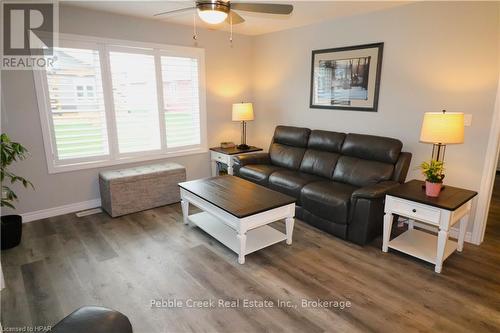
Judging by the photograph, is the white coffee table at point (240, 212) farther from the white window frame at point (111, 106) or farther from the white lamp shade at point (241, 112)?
the white lamp shade at point (241, 112)

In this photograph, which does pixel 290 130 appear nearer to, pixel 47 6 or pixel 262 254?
pixel 262 254

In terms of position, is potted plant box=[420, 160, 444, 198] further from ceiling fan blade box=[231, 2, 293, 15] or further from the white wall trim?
ceiling fan blade box=[231, 2, 293, 15]

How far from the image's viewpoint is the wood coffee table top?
2.70m

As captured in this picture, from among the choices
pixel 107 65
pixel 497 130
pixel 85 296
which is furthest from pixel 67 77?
pixel 497 130

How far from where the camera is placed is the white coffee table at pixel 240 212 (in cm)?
268

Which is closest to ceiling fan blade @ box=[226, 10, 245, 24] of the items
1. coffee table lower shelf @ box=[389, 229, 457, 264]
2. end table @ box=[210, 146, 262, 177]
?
end table @ box=[210, 146, 262, 177]

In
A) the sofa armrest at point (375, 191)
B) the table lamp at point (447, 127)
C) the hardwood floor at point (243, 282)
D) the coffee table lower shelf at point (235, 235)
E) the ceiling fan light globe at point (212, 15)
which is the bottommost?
the hardwood floor at point (243, 282)

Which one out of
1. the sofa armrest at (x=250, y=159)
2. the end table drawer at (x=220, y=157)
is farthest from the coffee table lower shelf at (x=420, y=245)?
the end table drawer at (x=220, y=157)

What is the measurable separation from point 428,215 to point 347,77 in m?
2.10

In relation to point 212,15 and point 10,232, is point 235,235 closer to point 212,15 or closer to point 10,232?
point 212,15

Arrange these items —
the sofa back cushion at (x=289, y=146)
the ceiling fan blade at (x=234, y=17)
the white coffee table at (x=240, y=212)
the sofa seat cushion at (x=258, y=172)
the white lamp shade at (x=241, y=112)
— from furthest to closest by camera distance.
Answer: the white lamp shade at (x=241, y=112) < the sofa back cushion at (x=289, y=146) < the sofa seat cushion at (x=258, y=172) < the white coffee table at (x=240, y=212) < the ceiling fan blade at (x=234, y=17)

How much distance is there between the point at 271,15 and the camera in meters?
3.78

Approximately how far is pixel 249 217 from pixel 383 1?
2.73 metres

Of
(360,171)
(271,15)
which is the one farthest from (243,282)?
(271,15)
